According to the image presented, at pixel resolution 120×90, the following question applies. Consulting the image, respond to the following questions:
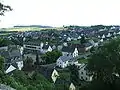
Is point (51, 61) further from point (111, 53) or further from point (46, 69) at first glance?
point (111, 53)

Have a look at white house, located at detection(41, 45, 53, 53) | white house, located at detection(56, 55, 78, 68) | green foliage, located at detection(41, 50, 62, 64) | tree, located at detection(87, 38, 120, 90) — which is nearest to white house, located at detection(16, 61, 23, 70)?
green foliage, located at detection(41, 50, 62, 64)

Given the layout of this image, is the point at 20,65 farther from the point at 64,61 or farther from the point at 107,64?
the point at 107,64

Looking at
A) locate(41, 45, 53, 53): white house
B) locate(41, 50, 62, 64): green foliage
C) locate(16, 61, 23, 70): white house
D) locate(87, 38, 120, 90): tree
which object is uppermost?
locate(87, 38, 120, 90): tree

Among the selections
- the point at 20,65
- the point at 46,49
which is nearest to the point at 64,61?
the point at 20,65

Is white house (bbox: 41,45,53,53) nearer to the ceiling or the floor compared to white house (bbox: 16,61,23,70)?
nearer to the floor

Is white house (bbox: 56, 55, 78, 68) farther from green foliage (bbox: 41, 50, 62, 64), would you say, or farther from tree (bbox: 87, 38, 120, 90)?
tree (bbox: 87, 38, 120, 90)

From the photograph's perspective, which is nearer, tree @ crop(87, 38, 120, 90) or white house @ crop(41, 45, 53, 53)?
tree @ crop(87, 38, 120, 90)

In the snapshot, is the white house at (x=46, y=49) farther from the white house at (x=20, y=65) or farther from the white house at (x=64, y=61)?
the white house at (x=20, y=65)

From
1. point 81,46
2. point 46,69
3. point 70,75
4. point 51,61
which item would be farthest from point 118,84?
point 81,46
